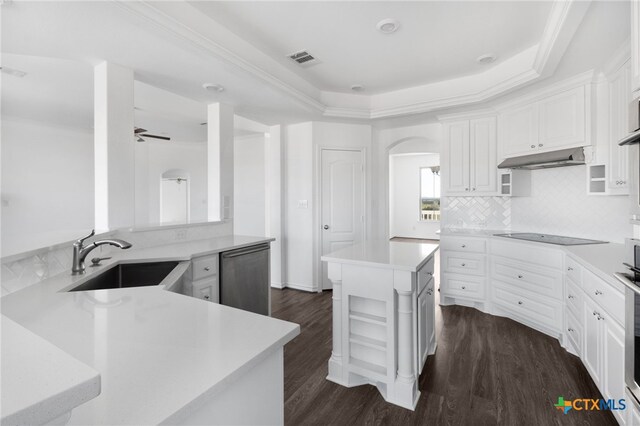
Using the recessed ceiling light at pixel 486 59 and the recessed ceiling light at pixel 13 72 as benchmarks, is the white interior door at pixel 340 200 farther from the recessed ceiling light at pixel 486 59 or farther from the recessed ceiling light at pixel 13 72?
the recessed ceiling light at pixel 13 72

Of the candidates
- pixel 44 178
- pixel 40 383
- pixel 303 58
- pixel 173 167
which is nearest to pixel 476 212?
pixel 303 58

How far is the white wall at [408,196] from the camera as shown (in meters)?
9.82

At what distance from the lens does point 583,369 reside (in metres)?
2.33

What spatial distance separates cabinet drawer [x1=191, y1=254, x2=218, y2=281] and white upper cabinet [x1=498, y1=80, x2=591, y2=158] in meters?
3.43

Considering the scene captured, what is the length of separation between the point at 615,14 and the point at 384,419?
293cm

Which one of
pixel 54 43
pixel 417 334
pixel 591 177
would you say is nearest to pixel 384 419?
pixel 417 334

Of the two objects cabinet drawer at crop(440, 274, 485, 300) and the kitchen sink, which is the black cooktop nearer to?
cabinet drawer at crop(440, 274, 485, 300)

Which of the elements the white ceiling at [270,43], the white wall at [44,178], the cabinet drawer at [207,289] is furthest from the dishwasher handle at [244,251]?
the white wall at [44,178]

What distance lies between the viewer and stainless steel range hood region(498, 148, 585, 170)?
283 centimetres

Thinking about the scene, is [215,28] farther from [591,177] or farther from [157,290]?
[591,177]

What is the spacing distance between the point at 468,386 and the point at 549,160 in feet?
7.46

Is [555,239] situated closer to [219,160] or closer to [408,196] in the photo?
[219,160]

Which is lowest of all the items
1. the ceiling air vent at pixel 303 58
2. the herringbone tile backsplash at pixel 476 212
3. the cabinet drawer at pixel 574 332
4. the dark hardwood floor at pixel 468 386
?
the dark hardwood floor at pixel 468 386

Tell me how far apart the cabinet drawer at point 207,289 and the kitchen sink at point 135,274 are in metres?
0.23
